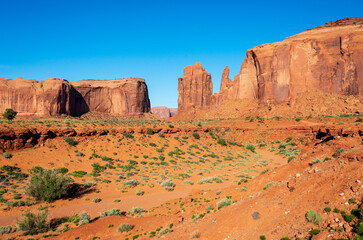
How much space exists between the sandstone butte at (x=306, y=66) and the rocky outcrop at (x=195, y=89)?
2630 centimetres

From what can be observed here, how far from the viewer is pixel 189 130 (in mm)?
41031

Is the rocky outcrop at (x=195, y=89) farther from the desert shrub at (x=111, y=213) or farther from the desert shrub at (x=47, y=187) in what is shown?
the desert shrub at (x=111, y=213)

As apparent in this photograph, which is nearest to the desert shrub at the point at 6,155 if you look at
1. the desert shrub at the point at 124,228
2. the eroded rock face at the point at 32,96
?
the desert shrub at the point at 124,228

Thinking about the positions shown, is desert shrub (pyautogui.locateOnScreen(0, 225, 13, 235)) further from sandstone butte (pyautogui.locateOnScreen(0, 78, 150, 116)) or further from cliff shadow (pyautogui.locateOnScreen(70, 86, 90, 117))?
cliff shadow (pyautogui.locateOnScreen(70, 86, 90, 117))

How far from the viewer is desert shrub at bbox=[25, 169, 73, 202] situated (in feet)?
54.0

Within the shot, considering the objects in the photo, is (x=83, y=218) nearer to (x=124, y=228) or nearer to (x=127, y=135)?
(x=124, y=228)

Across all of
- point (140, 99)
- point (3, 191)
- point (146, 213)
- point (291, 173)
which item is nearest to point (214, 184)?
point (146, 213)

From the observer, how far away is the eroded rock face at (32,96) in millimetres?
93188

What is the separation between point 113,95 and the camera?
123 m

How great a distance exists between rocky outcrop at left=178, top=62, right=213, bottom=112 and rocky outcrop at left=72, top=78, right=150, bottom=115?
25703 millimetres

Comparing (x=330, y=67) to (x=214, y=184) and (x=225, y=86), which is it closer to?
(x=225, y=86)

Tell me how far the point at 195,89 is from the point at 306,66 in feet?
187

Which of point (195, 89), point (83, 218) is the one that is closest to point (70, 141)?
point (83, 218)

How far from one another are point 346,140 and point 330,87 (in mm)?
70037
